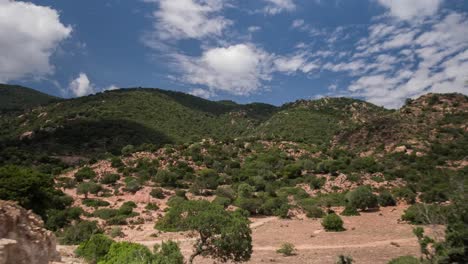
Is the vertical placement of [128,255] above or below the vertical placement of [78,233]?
above

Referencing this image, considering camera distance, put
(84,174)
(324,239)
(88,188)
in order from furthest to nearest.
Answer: (84,174), (88,188), (324,239)

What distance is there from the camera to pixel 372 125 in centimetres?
5891

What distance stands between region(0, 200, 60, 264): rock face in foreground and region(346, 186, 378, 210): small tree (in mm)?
24870

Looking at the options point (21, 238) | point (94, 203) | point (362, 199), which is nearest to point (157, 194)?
point (94, 203)

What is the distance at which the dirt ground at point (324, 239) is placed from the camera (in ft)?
51.7

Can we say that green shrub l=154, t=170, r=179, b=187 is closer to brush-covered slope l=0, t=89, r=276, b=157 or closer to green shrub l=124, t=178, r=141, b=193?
green shrub l=124, t=178, r=141, b=193

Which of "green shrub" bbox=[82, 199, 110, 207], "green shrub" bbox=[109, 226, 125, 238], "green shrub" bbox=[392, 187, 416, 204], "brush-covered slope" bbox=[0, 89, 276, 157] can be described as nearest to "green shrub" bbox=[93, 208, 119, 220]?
"green shrub" bbox=[82, 199, 110, 207]

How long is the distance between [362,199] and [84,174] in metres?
27.1

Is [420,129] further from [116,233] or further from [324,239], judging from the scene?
[116,233]

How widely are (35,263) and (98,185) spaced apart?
2607 centimetres

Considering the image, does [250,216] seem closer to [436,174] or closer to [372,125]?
[436,174]

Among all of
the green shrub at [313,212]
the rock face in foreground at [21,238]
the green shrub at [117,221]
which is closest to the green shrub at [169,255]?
the rock face in foreground at [21,238]

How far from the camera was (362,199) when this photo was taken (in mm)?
29031

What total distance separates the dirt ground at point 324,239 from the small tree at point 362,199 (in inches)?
71.5
